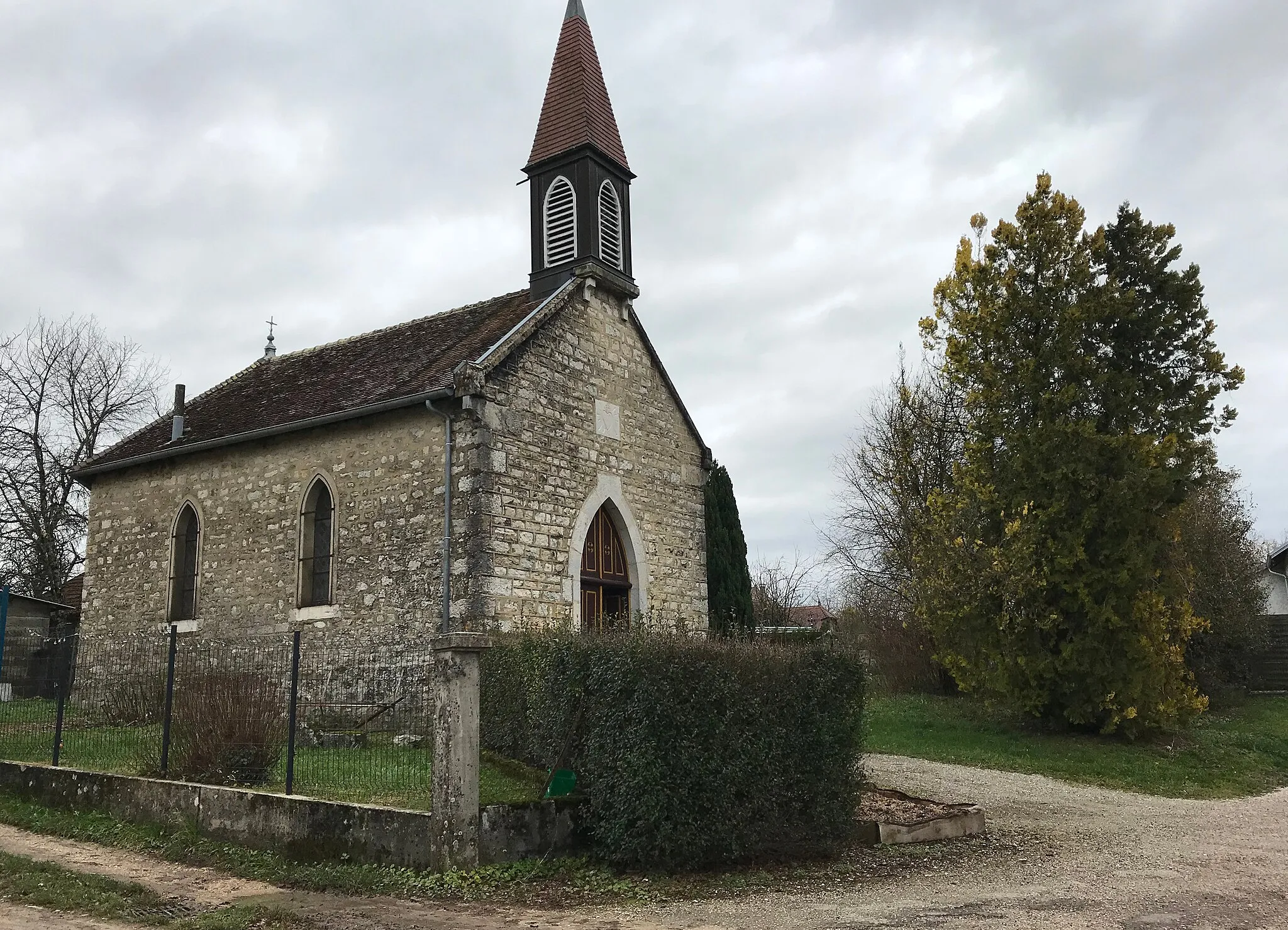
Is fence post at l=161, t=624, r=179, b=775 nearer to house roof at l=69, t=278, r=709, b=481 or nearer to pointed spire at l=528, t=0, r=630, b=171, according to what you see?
house roof at l=69, t=278, r=709, b=481

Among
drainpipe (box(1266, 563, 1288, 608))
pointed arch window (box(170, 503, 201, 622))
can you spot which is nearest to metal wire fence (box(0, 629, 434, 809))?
pointed arch window (box(170, 503, 201, 622))

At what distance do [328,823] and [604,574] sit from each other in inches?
331

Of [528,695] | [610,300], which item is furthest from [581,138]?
[528,695]

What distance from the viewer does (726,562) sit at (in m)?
22.0

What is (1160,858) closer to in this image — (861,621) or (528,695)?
(528,695)

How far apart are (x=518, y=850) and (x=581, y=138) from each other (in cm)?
1285

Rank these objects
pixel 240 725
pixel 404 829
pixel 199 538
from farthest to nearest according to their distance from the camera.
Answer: pixel 199 538, pixel 240 725, pixel 404 829

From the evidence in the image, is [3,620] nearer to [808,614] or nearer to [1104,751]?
[1104,751]

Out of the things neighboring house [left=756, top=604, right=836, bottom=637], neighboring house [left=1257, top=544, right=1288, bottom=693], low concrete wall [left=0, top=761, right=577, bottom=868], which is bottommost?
low concrete wall [left=0, top=761, right=577, bottom=868]

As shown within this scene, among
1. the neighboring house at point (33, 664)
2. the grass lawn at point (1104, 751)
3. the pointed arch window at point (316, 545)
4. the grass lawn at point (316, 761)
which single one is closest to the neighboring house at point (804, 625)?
the grass lawn at point (1104, 751)

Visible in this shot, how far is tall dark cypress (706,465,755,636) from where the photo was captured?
71.9ft

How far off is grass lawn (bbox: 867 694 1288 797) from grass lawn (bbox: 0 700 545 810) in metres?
8.89

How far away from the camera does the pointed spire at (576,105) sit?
1777cm

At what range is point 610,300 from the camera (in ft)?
57.5
